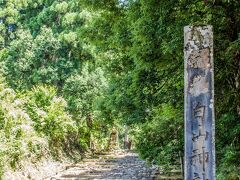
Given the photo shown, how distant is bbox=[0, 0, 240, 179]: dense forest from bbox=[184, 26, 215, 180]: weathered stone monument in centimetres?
88

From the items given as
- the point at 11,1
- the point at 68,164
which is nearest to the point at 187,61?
the point at 68,164

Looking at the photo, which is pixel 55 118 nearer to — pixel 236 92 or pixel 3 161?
pixel 3 161

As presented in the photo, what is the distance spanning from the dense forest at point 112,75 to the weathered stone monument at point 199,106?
0.88 meters

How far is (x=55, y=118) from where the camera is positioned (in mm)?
19031

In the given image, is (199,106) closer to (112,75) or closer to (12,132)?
(12,132)

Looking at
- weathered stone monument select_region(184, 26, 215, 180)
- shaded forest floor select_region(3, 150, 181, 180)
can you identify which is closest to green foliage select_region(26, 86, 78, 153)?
shaded forest floor select_region(3, 150, 181, 180)

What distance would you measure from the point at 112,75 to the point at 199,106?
13341mm

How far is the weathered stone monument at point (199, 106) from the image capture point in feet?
14.8

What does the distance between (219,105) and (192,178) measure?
13.5 ft

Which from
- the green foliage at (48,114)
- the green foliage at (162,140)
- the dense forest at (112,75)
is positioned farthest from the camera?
the green foliage at (48,114)

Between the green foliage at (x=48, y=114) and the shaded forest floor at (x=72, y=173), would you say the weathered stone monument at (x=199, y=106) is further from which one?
the green foliage at (x=48, y=114)

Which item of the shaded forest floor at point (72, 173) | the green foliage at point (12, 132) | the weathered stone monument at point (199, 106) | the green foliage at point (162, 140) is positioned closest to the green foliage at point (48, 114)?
the shaded forest floor at point (72, 173)

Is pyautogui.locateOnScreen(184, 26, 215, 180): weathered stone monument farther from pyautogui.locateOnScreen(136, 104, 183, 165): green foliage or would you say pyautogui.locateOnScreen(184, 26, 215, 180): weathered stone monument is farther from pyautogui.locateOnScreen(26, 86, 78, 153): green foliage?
pyautogui.locateOnScreen(26, 86, 78, 153): green foliage

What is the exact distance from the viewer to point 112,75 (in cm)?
1784
